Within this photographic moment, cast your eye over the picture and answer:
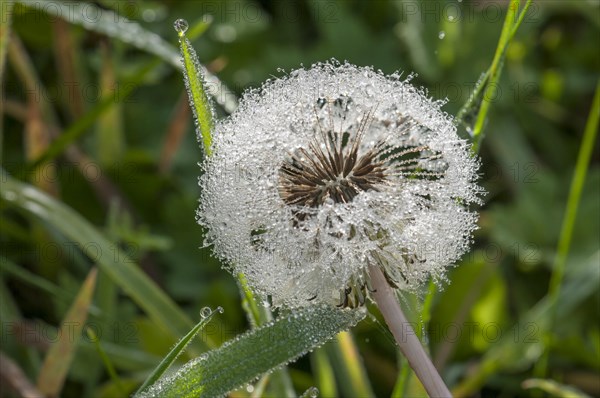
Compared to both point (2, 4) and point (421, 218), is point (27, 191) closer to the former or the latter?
point (2, 4)

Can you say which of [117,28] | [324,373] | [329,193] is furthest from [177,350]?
[117,28]

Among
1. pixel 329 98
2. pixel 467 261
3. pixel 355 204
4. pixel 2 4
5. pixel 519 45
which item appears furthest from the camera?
pixel 519 45

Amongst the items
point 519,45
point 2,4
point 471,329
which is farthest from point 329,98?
point 519,45

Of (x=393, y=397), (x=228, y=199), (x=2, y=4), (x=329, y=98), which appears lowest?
(x=393, y=397)

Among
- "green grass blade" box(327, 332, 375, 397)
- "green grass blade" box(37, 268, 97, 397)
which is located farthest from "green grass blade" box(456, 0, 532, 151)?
"green grass blade" box(37, 268, 97, 397)

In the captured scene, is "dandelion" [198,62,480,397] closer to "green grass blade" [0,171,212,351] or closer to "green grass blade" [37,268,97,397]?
"green grass blade" [0,171,212,351]

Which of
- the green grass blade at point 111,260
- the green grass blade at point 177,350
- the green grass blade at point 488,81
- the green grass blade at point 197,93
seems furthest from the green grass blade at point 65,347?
the green grass blade at point 488,81

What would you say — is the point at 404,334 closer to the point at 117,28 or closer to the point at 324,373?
the point at 324,373
